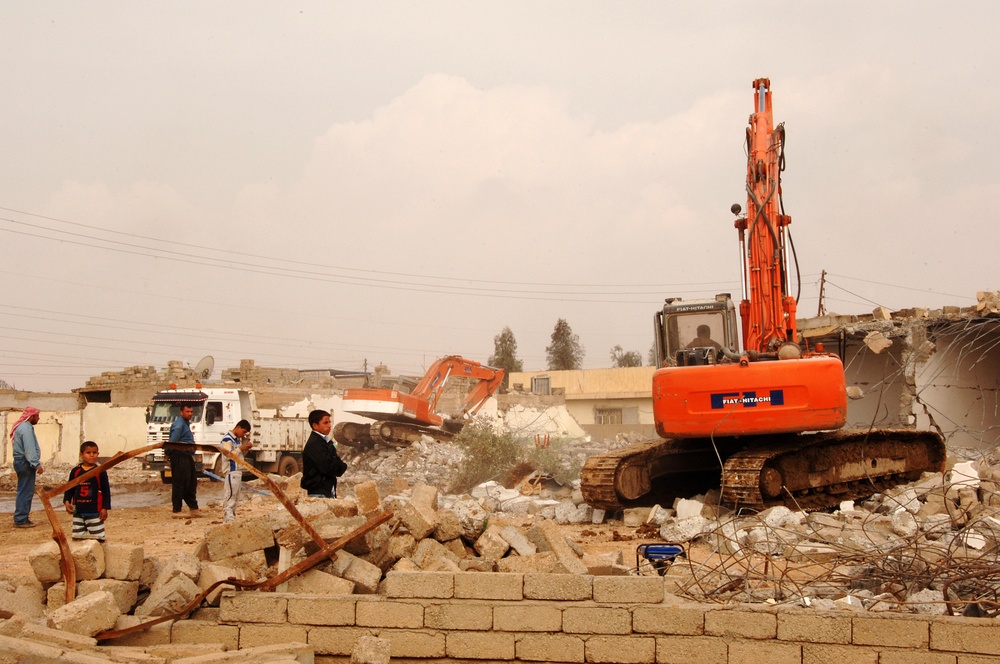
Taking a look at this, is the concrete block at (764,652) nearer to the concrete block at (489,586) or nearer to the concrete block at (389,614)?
the concrete block at (489,586)

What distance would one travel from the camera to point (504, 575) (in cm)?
529

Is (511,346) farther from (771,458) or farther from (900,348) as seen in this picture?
(771,458)

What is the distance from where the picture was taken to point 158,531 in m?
11.2

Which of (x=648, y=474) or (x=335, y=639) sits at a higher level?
(x=648, y=474)

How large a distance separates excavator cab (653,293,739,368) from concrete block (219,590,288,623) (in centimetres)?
684

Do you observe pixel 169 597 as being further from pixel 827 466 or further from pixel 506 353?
pixel 506 353

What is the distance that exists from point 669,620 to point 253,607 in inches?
103

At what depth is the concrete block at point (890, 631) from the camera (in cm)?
478

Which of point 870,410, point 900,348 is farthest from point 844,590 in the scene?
point 870,410

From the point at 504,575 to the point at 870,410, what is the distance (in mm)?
17420

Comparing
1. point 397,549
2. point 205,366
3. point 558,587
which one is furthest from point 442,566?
point 205,366

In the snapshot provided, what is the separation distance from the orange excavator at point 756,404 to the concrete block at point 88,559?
21.3 ft

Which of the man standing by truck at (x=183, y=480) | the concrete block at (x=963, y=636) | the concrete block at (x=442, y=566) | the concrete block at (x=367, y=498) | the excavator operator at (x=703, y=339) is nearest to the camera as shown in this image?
the concrete block at (x=963, y=636)

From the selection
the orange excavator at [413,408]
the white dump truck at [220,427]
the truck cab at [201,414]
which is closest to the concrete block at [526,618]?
the white dump truck at [220,427]
